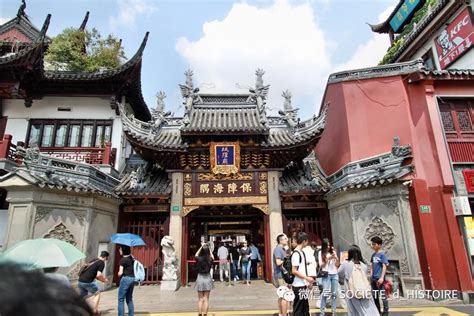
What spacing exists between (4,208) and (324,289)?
36.3ft

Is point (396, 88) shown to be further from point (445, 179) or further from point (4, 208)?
point (4, 208)

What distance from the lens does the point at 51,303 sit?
26.1 inches

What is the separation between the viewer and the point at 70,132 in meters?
11.5

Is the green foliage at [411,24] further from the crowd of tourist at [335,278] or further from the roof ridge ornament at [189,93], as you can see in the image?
the crowd of tourist at [335,278]

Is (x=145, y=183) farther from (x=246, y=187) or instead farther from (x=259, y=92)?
(x=259, y=92)

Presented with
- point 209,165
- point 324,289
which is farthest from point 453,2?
point 324,289

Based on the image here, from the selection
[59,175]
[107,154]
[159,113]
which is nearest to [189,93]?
[159,113]

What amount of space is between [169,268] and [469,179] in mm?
9771

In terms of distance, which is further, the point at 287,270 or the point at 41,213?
the point at 41,213

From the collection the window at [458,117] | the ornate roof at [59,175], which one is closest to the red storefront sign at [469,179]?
the window at [458,117]

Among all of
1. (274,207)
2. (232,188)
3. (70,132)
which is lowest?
(274,207)

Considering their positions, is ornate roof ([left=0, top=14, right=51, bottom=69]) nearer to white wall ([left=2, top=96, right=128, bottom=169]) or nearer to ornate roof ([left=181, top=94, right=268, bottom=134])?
white wall ([left=2, top=96, right=128, bottom=169])

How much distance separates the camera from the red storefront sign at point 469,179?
8.00m

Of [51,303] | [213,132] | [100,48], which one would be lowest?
[51,303]
